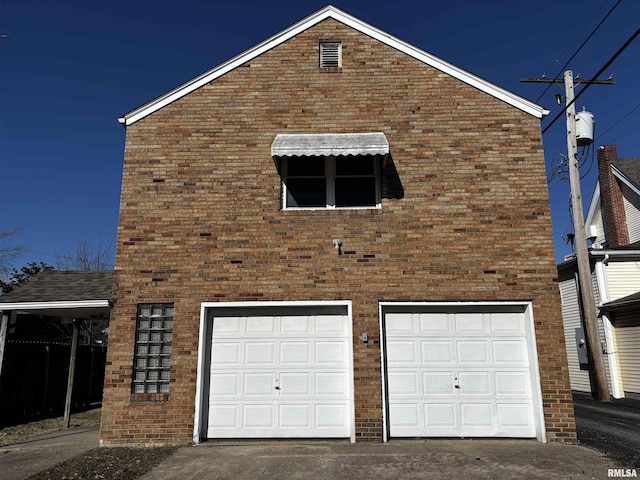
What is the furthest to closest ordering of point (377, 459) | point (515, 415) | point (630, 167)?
point (630, 167), point (515, 415), point (377, 459)

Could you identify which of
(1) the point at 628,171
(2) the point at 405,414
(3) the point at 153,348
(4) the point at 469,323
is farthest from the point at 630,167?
(3) the point at 153,348

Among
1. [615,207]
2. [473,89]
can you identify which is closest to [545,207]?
[473,89]

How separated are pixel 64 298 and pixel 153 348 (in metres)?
3.11

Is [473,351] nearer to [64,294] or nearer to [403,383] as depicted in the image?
[403,383]

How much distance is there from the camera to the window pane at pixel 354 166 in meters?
9.53

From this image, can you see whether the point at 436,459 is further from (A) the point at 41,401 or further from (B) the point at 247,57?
(A) the point at 41,401

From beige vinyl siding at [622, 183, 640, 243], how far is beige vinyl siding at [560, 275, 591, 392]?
522cm

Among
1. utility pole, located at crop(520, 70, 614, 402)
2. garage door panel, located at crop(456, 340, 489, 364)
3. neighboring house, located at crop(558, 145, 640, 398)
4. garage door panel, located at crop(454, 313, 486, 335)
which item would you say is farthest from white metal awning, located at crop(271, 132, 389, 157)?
neighboring house, located at crop(558, 145, 640, 398)

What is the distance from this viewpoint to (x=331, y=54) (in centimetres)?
1003

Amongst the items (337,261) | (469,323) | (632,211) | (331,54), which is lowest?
(469,323)

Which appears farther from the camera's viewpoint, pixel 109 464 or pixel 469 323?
pixel 469 323

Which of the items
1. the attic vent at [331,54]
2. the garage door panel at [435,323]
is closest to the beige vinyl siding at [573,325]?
the garage door panel at [435,323]

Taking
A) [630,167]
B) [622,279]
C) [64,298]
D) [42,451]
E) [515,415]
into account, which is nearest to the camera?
[42,451]

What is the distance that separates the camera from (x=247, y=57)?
9945 mm
